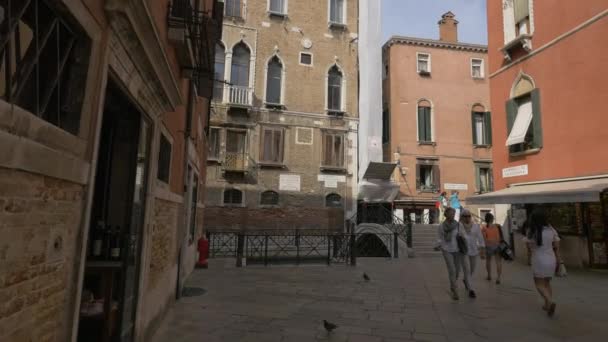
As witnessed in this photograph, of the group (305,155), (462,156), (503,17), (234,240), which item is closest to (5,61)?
(234,240)

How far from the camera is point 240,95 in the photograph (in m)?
17.8

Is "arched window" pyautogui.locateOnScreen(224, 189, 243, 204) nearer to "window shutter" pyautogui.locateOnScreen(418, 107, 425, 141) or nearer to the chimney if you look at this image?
"window shutter" pyautogui.locateOnScreen(418, 107, 425, 141)

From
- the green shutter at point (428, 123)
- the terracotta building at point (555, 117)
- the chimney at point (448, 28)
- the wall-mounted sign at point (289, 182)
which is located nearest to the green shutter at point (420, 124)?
the green shutter at point (428, 123)

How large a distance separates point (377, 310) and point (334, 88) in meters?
14.9

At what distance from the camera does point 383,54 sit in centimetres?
2389

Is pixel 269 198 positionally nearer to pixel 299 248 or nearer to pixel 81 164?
pixel 299 248

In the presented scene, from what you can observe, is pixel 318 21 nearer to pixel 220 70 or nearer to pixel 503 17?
pixel 220 70

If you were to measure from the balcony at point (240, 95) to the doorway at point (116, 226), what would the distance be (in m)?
13.8

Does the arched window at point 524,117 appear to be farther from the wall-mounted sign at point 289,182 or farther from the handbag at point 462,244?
the wall-mounted sign at point 289,182

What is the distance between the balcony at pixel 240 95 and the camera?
17.6 metres

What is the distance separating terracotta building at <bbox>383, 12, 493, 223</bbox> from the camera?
21.7 metres

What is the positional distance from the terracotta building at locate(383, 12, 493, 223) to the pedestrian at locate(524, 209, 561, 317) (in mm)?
15550

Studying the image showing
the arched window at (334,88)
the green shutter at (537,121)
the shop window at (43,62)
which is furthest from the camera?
the arched window at (334,88)

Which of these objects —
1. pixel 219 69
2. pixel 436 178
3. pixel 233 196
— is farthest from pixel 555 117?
pixel 219 69
